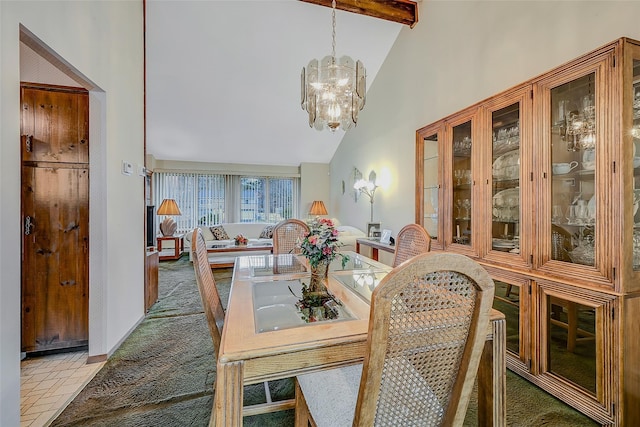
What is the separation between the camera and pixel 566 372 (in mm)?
1627

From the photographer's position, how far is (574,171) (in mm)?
1649

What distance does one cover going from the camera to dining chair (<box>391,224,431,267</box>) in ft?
6.40

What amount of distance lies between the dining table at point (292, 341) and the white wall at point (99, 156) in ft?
3.27

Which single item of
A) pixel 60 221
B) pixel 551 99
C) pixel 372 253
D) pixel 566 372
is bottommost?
pixel 566 372

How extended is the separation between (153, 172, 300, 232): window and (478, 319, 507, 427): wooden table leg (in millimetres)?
6440

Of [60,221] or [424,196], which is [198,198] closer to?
[60,221]

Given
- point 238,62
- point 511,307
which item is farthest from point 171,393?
point 238,62

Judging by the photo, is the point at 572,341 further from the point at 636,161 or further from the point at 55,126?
the point at 55,126

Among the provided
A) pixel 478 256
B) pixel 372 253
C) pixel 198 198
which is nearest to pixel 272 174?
pixel 198 198

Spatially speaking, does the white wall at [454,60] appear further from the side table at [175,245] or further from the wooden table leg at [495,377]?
the side table at [175,245]

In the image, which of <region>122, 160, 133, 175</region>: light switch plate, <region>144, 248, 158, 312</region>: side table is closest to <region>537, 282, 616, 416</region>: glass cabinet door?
<region>122, 160, 133, 175</region>: light switch plate

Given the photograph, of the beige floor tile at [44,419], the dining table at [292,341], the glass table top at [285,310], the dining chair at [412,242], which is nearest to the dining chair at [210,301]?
the dining table at [292,341]

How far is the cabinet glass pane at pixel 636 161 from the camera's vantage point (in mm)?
1397

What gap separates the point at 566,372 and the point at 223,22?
4585mm
